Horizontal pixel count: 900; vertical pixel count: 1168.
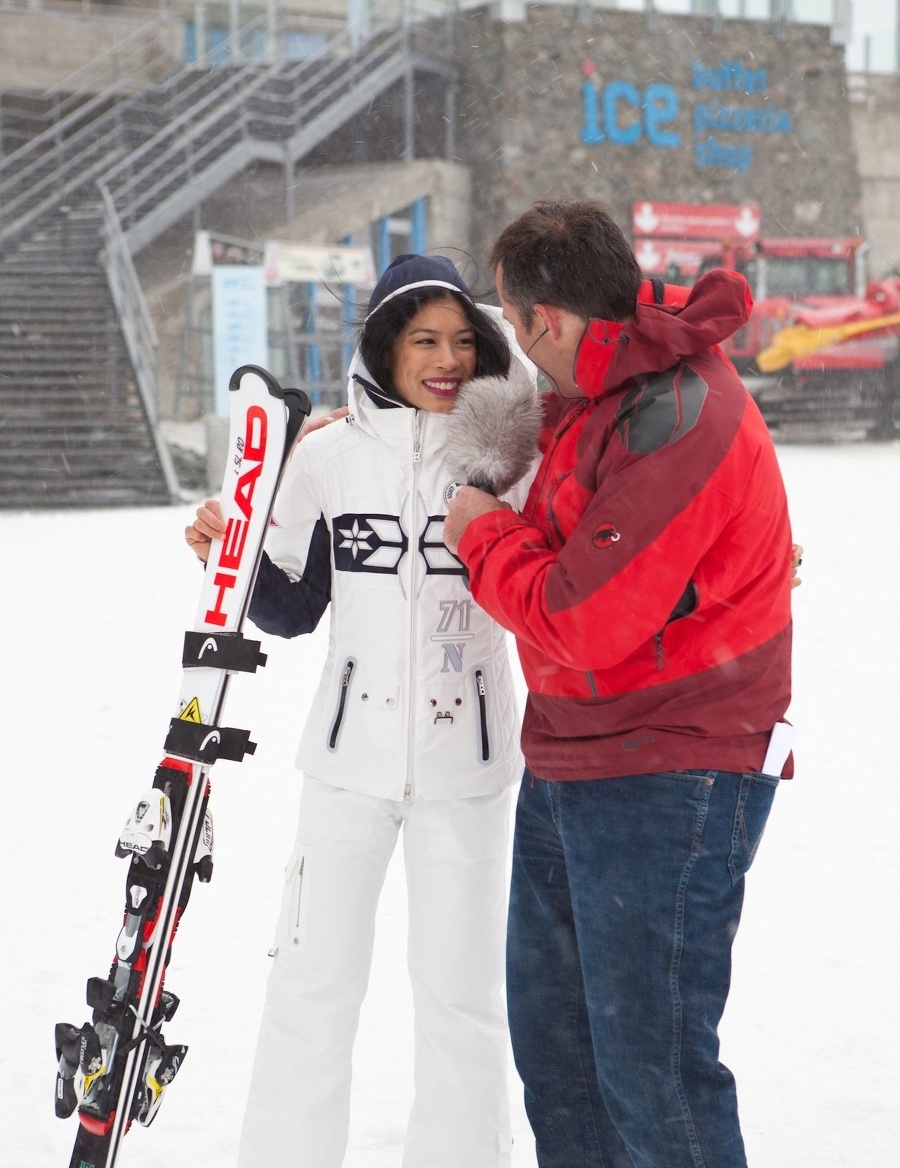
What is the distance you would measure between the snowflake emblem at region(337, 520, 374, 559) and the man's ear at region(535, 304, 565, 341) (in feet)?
1.49

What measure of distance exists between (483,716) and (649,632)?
48cm

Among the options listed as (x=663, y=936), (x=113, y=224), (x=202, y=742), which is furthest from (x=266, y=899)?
(x=113, y=224)

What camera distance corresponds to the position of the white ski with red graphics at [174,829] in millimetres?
1781

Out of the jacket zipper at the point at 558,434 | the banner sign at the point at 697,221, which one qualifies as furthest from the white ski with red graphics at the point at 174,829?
the banner sign at the point at 697,221

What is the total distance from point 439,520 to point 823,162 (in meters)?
20.0

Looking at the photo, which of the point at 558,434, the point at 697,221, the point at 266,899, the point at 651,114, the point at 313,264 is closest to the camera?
the point at 558,434

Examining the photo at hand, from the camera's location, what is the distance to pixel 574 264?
5.06ft

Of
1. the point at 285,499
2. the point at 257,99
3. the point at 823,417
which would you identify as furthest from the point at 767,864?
the point at 257,99

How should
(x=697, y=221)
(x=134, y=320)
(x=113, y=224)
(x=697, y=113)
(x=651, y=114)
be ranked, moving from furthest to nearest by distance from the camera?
(x=697, y=113) < (x=697, y=221) < (x=651, y=114) < (x=113, y=224) < (x=134, y=320)

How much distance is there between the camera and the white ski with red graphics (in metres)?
1.78

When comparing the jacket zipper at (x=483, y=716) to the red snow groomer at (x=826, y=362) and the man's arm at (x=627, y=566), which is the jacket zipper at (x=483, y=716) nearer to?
the man's arm at (x=627, y=566)

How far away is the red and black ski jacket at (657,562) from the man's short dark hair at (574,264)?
5 cm

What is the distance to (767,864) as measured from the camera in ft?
11.7

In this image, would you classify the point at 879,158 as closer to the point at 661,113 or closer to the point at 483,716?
the point at 661,113
